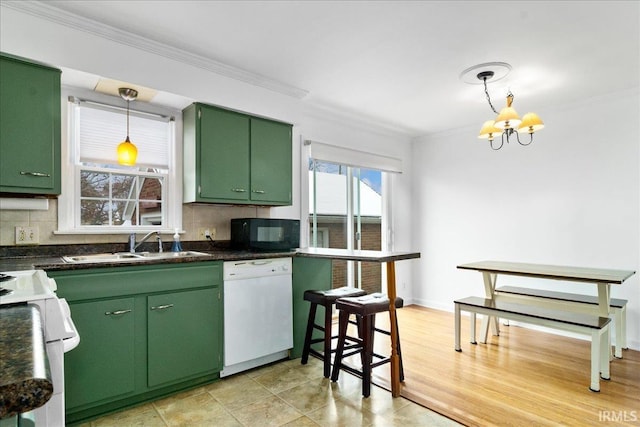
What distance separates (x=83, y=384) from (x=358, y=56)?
2.91m

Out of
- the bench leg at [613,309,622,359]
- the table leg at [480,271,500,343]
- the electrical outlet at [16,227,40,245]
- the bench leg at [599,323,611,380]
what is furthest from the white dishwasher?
the bench leg at [613,309,622,359]

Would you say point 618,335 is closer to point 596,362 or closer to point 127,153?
point 596,362

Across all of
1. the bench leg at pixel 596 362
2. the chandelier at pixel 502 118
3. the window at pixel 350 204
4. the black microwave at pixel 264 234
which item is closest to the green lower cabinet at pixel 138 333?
the black microwave at pixel 264 234

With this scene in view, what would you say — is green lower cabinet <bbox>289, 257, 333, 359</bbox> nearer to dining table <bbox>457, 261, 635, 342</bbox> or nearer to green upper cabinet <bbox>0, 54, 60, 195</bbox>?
dining table <bbox>457, 261, 635, 342</bbox>

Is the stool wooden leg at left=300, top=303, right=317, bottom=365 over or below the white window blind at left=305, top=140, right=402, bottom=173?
below

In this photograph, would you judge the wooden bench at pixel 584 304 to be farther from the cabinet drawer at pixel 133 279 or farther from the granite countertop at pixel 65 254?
the cabinet drawer at pixel 133 279

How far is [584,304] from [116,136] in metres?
4.15

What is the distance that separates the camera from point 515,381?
108 inches

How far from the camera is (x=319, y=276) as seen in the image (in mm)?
3320

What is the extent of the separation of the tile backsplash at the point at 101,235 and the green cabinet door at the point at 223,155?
1.07 feet

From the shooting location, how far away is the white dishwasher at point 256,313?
2.71 meters

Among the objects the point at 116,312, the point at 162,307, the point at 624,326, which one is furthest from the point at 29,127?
the point at 624,326

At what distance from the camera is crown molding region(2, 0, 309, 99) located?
220 cm

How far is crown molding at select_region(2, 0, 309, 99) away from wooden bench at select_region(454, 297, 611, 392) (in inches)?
106
